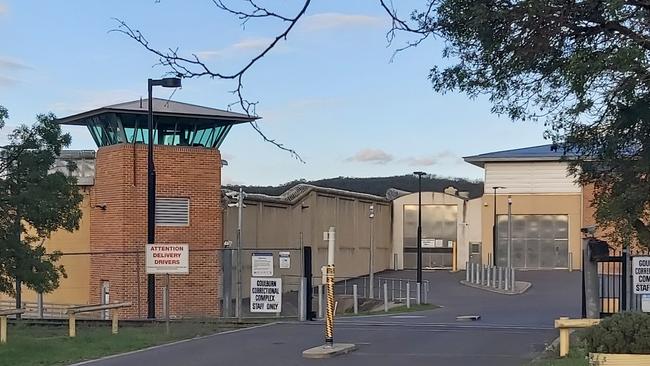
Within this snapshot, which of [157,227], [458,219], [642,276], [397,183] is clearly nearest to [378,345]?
[642,276]

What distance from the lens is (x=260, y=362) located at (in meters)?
17.0

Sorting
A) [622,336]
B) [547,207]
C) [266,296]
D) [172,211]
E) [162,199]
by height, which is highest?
[162,199]

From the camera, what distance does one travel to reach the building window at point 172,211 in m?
37.8

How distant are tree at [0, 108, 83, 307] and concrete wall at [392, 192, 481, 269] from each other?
45.2 m

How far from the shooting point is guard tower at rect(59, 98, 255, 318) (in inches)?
1451

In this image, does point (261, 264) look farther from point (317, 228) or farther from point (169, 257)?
point (317, 228)

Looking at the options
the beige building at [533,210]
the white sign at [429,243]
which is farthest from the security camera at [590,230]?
the white sign at [429,243]

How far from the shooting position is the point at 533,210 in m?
65.9

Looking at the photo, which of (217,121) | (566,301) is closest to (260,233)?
(217,121)

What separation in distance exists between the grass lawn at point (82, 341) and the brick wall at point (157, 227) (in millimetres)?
9861

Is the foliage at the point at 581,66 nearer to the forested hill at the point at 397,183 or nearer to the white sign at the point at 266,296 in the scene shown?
the white sign at the point at 266,296

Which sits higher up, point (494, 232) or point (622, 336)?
point (494, 232)

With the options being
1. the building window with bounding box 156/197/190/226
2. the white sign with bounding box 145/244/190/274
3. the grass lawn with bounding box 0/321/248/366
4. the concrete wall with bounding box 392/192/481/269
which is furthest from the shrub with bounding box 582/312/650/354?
the concrete wall with bounding box 392/192/481/269

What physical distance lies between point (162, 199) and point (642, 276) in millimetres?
24606
